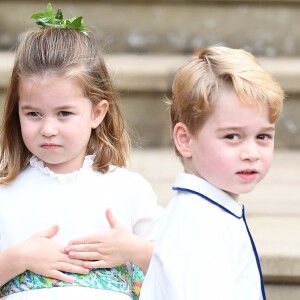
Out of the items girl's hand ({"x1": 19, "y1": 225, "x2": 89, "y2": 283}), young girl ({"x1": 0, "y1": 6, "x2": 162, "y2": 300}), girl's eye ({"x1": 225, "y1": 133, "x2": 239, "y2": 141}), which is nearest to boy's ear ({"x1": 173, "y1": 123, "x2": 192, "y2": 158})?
girl's eye ({"x1": 225, "y1": 133, "x2": 239, "y2": 141})

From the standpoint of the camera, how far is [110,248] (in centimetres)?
240

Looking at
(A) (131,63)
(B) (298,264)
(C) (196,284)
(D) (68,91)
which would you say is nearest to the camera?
(C) (196,284)

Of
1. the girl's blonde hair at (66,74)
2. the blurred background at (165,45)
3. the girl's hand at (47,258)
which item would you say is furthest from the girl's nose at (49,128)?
the blurred background at (165,45)

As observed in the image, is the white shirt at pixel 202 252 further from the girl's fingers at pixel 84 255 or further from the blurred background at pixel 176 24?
the blurred background at pixel 176 24

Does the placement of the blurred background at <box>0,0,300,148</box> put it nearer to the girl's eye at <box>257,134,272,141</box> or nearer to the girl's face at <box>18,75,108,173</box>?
the girl's face at <box>18,75,108,173</box>

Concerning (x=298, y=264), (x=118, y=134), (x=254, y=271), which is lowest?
(x=298, y=264)

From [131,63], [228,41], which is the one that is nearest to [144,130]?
[131,63]

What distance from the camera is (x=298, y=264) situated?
8.95 feet

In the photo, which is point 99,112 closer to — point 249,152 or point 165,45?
point 249,152

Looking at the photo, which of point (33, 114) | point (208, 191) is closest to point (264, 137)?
point (208, 191)

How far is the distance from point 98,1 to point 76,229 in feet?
6.52

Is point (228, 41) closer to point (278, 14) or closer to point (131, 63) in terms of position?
point (278, 14)

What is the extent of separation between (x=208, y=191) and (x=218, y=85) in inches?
9.5

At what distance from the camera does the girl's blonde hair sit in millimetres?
2389
